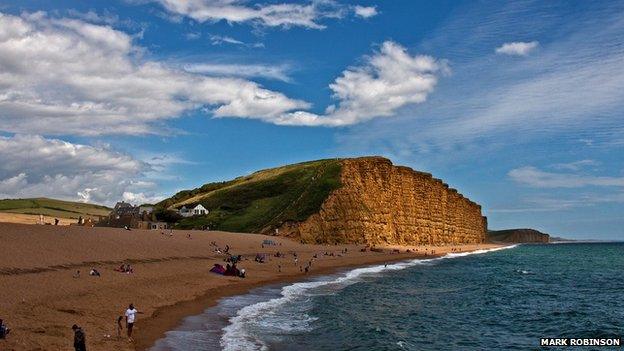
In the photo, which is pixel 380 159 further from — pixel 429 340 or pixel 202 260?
pixel 429 340

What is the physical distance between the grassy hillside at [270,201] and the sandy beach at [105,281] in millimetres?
36682

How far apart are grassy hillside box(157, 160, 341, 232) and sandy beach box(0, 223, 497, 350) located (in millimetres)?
36682

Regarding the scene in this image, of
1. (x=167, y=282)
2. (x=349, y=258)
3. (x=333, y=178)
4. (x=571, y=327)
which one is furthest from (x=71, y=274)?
(x=333, y=178)

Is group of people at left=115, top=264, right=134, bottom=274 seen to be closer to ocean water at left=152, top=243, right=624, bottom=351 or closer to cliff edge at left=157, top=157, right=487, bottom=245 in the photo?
ocean water at left=152, top=243, right=624, bottom=351

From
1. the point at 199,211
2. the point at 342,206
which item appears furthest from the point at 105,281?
the point at 199,211

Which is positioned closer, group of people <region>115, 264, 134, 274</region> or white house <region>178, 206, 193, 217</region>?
group of people <region>115, 264, 134, 274</region>

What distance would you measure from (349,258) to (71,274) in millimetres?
51398

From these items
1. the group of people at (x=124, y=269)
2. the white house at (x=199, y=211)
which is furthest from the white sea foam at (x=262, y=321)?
the white house at (x=199, y=211)

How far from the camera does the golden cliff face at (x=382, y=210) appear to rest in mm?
102125

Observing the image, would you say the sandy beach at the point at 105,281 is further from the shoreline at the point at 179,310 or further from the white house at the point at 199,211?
the white house at the point at 199,211

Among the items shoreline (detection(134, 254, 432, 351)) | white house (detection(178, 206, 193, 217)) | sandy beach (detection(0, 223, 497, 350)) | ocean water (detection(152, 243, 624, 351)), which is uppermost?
white house (detection(178, 206, 193, 217))

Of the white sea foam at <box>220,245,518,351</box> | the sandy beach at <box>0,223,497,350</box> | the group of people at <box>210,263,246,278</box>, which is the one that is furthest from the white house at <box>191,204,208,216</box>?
the white sea foam at <box>220,245,518,351</box>

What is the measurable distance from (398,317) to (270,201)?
91.9 meters

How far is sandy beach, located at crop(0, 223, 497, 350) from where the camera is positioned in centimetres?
2122
